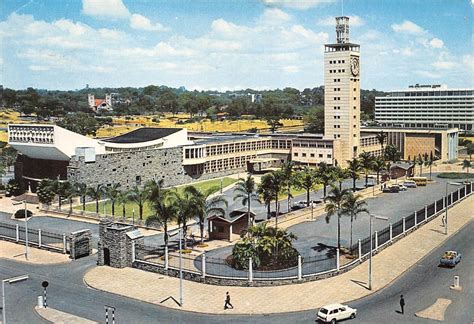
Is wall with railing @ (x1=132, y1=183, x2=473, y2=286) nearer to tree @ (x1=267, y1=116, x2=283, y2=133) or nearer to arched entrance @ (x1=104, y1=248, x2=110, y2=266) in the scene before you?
arched entrance @ (x1=104, y1=248, x2=110, y2=266)

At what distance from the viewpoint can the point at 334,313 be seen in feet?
111

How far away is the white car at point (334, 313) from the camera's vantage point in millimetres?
33562

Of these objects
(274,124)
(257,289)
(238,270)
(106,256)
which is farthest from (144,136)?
(274,124)

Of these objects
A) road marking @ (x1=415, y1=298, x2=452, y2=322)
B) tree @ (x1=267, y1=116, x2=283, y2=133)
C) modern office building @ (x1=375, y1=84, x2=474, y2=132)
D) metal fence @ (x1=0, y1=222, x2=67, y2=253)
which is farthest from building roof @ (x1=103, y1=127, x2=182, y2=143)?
modern office building @ (x1=375, y1=84, x2=474, y2=132)

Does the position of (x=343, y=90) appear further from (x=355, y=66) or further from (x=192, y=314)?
(x=192, y=314)

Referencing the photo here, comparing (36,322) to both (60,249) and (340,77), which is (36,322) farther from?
(340,77)

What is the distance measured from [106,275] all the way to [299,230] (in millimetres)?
21362

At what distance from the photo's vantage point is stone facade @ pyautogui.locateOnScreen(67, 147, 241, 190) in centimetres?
7544

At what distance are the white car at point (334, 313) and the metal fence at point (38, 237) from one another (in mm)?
27039

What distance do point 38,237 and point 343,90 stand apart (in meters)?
64.3

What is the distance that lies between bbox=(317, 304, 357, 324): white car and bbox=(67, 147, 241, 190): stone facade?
160 ft

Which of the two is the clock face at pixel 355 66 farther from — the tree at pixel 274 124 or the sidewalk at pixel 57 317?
the sidewalk at pixel 57 317

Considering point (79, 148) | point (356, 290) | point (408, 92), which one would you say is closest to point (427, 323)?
point (356, 290)

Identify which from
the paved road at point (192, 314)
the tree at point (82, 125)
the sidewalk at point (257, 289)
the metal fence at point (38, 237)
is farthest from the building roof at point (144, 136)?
the tree at point (82, 125)
